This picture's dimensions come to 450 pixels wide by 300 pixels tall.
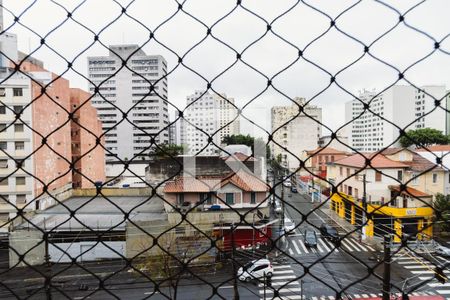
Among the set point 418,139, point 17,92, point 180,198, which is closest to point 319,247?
point 180,198

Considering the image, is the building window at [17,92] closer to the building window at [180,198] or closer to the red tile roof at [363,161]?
the building window at [180,198]

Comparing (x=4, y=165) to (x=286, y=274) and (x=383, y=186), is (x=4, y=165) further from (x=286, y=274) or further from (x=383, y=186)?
(x=383, y=186)

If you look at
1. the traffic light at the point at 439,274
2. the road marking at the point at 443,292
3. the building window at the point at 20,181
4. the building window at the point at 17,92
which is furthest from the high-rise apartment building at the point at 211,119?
the building window at the point at 20,181

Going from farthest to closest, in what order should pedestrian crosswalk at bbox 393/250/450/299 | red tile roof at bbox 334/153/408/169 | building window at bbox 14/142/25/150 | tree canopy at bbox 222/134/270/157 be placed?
building window at bbox 14/142/25/150 → pedestrian crosswalk at bbox 393/250/450/299 → tree canopy at bbox 222/134/270/157 → red tile roof at bbox 334/153/408/169

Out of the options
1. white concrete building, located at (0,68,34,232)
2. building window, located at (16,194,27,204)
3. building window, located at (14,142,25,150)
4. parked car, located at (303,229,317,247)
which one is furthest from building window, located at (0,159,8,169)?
parked car, located at (303,229,317,247)

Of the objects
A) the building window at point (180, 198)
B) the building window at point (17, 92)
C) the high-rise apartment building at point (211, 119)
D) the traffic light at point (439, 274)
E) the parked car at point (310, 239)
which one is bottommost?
the parked car at point (310, 239)

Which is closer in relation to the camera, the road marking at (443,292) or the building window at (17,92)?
the road marking at (443,292)

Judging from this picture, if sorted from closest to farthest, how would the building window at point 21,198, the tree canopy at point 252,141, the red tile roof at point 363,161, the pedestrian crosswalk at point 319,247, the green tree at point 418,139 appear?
the green tree at point 418,139
the red tile roof at point 363,161
the tree canopy at point 252,141
the pedestrian crosswalk at point 319,247
the building window at point 21,198

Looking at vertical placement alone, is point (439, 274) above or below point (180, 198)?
above

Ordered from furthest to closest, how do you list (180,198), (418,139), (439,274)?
(180,198) < (418,139) < (439,274)

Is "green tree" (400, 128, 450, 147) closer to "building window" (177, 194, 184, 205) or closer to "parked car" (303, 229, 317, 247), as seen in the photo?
"building window" (177, 194, 184, 205)

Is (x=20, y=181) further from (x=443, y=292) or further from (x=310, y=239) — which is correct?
(x=443, y=292)

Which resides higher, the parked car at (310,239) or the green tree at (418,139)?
the green tree at (418,139)

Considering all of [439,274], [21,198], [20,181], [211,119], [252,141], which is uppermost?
[211,119]
